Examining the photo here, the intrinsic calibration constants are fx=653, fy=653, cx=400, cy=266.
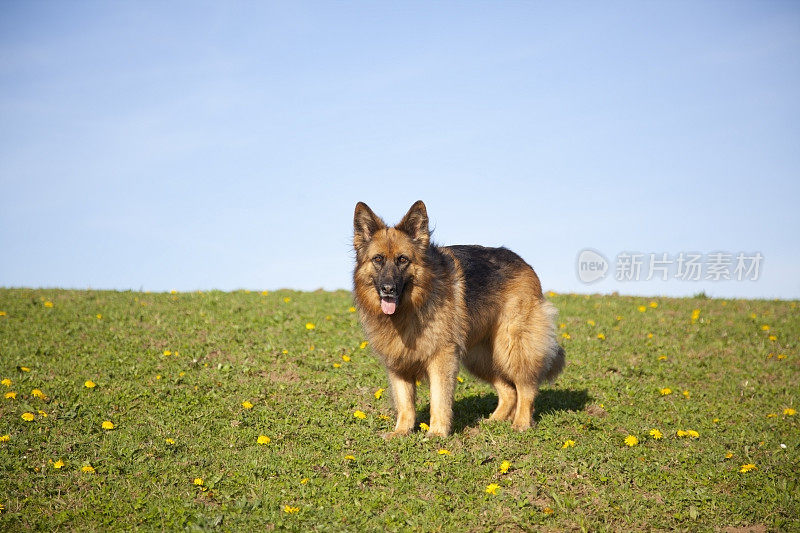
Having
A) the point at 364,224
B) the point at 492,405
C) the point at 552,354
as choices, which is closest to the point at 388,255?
the point at 364,224

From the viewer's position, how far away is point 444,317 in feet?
27.8

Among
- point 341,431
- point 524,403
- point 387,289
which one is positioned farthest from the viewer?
point 524,403

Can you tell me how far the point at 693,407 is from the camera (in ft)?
34.9

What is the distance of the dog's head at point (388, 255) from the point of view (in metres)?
7.97

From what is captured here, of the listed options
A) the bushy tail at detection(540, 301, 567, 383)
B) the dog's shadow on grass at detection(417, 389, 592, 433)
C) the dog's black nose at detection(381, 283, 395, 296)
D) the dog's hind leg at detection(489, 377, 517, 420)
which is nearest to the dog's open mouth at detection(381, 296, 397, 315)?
the dog's black nose at detection(381, 283, 395, 296)

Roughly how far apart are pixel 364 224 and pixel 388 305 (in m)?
1.08

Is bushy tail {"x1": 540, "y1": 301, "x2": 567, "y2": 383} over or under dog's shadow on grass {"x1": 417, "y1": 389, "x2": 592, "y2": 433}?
over

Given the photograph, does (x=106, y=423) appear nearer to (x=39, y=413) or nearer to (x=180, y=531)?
(x=39, y=413)

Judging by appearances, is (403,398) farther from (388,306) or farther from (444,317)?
(388,306)

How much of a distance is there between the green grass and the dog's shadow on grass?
5cm

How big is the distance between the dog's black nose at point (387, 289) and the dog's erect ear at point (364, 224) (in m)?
0.72

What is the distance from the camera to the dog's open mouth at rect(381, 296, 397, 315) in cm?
802

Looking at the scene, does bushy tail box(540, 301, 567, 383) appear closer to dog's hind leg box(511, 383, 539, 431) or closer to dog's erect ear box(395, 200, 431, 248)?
dog's hind leg box(511, 383, 539, 431)

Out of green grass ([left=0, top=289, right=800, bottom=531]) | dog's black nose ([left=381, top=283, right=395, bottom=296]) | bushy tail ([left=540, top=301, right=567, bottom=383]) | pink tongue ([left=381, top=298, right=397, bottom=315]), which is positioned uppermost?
dog's black nose ([left=381, top=283, right=395, bottom=296])
